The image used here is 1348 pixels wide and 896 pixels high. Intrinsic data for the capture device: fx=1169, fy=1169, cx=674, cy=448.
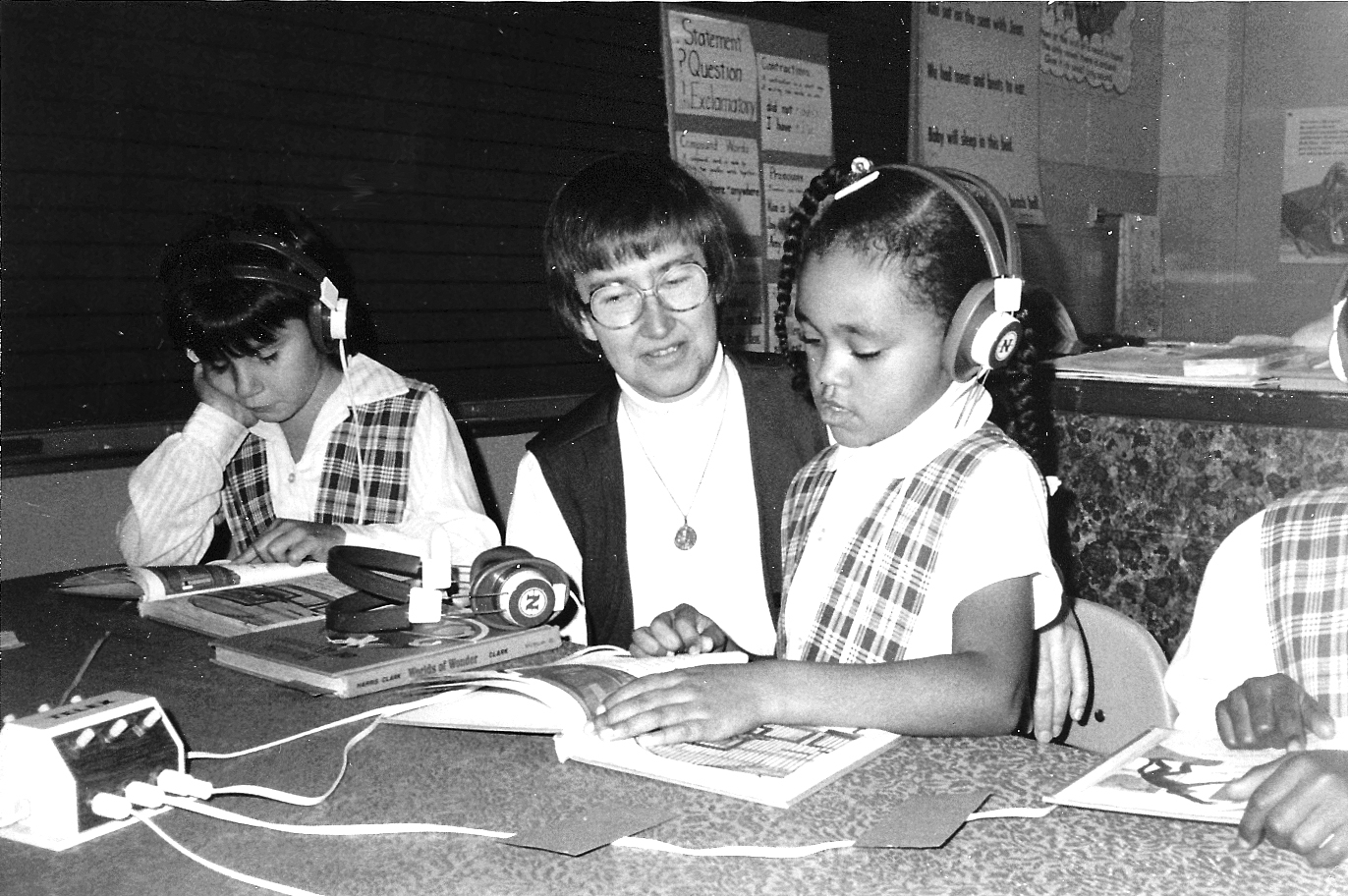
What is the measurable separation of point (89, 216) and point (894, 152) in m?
2.77

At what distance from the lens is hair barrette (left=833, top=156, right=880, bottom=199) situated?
4.80ft

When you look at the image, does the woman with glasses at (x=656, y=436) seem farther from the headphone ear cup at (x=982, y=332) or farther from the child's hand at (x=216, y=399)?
the child's hand at (x=216, y=399)

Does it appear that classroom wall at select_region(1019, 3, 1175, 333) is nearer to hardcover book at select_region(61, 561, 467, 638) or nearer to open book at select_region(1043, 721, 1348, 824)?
hardcover book at select_region(61, 561, 467, 638)

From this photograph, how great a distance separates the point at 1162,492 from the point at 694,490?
0.83 metres

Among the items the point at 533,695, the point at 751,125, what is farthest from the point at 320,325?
the point at 751,125

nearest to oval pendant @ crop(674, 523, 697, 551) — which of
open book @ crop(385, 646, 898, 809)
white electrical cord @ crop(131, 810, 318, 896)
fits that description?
open book @ crop(385, 646, 898, 809)

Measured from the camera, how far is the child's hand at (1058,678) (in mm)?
1369

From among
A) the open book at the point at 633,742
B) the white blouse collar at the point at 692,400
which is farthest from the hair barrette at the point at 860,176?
the open book at the point at 633,742

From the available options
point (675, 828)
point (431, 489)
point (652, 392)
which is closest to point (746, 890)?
point (675, 828)

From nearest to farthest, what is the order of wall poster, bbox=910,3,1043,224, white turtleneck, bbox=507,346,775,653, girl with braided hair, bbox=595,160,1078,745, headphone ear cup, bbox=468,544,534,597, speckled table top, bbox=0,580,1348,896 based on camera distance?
speckled table top, bbox=0,580,1348,896
girl with braided hair, bbox=595,160,1078,745
headphone ear cup, bbox=468,544,534,597
white turtleneck, bbox=507,346,775,653
wall poster, bbox=910,3,1043,224

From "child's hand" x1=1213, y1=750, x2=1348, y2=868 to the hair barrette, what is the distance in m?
0.85

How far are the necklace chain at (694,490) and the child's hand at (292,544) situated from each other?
0.53 m

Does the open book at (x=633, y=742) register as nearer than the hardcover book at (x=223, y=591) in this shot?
Yes

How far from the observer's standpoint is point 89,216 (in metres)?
2.28
